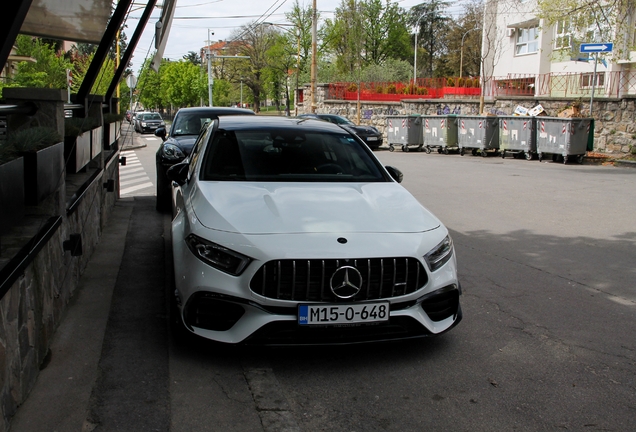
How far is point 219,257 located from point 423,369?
1.46 metres


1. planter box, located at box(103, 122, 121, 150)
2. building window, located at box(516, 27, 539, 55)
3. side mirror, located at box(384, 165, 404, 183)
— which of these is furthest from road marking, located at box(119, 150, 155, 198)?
building window, located at box(516, 27, 539, 55)

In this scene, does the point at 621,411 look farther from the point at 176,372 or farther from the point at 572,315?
the point at 176,372

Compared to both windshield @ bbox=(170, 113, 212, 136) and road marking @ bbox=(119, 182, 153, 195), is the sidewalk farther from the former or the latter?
road marking @ bbox=(119, 182, 153, 195)

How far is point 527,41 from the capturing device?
136ft

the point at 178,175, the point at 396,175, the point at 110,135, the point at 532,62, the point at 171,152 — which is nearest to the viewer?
the point at 178,175

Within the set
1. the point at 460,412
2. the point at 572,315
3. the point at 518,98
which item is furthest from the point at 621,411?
the point at 518,98

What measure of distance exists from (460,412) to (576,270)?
3750 mm

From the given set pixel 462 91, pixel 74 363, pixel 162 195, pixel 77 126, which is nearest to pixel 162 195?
pixel 162 195

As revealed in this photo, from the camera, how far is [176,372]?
4.04 metres

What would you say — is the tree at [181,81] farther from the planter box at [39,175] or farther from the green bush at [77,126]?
the planter box at [39,175]

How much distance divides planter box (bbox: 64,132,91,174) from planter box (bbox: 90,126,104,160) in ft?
1.66

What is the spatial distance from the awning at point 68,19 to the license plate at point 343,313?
387 centimetres

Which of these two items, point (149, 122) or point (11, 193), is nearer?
point (11, 193)

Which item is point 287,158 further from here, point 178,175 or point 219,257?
point 219,257
